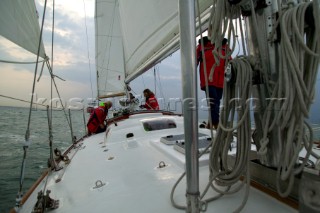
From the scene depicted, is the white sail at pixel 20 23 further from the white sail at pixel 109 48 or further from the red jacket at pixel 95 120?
the white sail at pixel 109 48

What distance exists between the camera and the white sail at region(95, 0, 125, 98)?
7.12 m

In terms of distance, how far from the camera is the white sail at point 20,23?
156 centimetres

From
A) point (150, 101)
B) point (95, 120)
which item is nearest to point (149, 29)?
point (95, 120)

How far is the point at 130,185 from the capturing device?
148 centimetres

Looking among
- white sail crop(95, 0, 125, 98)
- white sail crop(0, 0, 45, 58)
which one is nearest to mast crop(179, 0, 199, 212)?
white sail crop(0, 0, 45, 58)

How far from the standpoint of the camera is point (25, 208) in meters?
1.44

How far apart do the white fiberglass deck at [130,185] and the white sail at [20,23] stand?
1.15 m

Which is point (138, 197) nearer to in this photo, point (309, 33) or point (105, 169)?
point (105, 169)

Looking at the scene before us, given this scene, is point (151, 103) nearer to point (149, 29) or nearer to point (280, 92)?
point (149, 29)

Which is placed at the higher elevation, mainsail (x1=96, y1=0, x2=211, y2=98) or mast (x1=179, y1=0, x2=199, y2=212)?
mainsail (x1=96, y1=0, x2=211, y2=98)

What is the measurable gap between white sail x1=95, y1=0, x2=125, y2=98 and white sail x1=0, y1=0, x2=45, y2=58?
16.6 feet

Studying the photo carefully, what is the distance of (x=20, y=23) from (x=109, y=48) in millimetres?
5630

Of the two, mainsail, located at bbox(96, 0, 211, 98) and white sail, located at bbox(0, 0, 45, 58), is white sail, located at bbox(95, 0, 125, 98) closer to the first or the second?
mainsail, located at bbox(96, 0, 211, 98)

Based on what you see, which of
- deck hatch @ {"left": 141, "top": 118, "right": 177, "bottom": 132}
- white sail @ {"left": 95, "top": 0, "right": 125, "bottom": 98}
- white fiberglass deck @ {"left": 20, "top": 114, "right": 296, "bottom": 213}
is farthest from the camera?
white sail @ {"left": 95, "top": 0, "right": 125, "bottom": 98}
